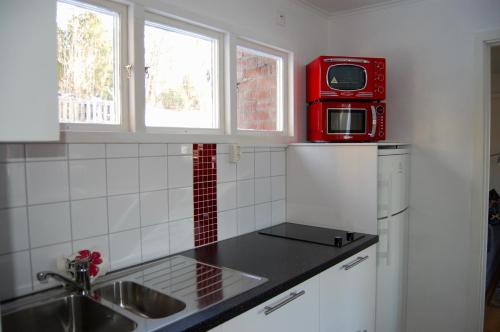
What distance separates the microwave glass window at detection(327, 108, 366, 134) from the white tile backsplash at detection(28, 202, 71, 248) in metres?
1.59

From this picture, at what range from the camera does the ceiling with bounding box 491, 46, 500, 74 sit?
3.47m

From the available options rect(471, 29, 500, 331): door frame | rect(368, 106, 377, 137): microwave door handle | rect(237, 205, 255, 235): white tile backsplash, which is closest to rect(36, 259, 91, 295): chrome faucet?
rect(237, 205, 255, 235): white tile backsplash

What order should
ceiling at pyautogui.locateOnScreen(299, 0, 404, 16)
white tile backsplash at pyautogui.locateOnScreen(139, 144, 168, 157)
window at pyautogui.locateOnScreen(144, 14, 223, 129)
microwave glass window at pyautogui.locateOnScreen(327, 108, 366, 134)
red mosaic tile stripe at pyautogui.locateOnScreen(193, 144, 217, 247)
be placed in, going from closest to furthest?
white tile backsplash at pyautogui.locateOnScreen(139, 144, 168, 157) → window at pyautogui.locateOnScreen(144, 14, 223, 129) → red mosaic tile stripe at pyautogui.locateOnScreen(193, 144, 217, 247) → microwave glass window at pyautogui.locateOnScreen(327, 108, 366, 134) → ceiling at pyautogui.locateOnScreen(299, 0, 404, 16)

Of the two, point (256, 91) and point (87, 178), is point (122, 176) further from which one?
point (256, 91)

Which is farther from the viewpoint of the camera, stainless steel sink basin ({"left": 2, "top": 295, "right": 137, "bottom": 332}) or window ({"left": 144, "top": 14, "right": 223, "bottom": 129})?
window ({"left": 144, "top": 14, "right": 223, "bottom": 129})

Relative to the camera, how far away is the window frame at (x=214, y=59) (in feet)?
5.84

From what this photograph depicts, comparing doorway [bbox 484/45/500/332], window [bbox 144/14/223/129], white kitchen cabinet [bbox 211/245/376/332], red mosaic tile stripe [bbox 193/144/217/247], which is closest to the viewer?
white kitchen cabinet [bbox 211/245/376/332]

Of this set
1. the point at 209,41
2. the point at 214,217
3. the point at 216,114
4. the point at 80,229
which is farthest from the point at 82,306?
the point at 209,41

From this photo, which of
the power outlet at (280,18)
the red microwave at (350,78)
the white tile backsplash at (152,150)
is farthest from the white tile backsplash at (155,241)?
the power outlet at (280,18)

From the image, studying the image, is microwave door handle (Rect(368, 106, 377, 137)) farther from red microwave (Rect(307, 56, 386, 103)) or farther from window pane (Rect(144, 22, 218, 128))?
window pane (Rect(144, 22, 218, 128))

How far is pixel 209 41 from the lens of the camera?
2070mm

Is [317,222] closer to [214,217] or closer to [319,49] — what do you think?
[214,217]

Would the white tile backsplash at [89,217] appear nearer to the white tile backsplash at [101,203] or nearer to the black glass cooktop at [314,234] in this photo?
the white tile backsplash at [101,203]

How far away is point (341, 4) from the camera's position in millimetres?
2650
